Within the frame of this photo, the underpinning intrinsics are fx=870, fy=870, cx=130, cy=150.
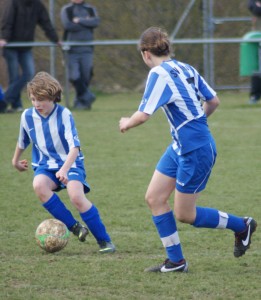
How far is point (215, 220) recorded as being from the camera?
5.32 meters

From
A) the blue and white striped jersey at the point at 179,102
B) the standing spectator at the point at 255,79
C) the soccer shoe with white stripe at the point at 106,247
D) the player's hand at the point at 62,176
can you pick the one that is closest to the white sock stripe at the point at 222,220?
the blue and white striped jersey at the point at 179,102

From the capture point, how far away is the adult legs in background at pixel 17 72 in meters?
13.5

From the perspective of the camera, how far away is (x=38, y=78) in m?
5.76

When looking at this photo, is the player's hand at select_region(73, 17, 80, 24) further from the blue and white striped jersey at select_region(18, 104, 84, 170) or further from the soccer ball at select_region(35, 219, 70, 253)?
the soccer ball at select_region(35, 219, 70, 253)

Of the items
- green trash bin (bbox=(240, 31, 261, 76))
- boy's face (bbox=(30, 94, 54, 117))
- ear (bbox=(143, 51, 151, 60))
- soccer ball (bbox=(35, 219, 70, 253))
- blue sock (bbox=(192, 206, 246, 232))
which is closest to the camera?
ear (bbox=(143, 51, 151, 60))

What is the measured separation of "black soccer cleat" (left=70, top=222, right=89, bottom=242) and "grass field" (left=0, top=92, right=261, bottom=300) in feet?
0.28

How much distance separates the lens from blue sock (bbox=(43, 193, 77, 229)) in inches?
229

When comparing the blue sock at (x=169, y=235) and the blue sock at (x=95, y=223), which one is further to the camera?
the blue sock at (x=95, y=223)

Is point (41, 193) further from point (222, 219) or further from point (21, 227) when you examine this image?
point (222, 219)

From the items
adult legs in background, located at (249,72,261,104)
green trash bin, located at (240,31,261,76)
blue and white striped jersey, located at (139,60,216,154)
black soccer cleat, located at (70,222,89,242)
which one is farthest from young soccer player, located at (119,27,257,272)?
green trash bin, located at (240,31,261,76)

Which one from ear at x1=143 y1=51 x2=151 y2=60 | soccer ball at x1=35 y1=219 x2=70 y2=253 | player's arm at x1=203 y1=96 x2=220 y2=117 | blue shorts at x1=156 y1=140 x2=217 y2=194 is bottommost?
soccer ball at x1=35 y1=219 x2=70 y2=253

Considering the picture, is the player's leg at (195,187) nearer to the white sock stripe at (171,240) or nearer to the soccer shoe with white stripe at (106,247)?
the white sock stripe at (171,240)

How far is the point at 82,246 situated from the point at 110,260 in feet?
1.67

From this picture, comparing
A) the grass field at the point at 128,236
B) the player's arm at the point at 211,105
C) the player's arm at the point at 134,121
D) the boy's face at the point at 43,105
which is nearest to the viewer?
the grass field at the point at 128,236
